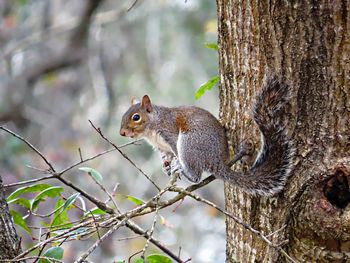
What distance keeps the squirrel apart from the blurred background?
2.87 meters

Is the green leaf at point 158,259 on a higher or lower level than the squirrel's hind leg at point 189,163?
lower

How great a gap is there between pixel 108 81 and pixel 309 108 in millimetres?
5461

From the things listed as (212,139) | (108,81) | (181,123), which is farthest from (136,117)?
(108,81)

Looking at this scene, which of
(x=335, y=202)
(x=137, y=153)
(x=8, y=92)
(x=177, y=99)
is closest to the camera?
(x=335, y=202)

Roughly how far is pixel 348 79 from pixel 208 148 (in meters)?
0.68

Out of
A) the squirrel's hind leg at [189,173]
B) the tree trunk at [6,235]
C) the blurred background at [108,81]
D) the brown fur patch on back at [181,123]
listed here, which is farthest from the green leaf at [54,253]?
the blurred background at [108,81]

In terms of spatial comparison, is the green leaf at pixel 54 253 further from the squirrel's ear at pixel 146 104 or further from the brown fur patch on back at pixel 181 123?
the squirrel's ear at pixel 146 104

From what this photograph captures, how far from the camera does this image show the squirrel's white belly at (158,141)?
240 cm

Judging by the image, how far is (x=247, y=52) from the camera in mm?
1578

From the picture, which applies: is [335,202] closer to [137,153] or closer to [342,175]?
[342,175]

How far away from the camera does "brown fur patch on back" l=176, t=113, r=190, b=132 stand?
7.44 feet

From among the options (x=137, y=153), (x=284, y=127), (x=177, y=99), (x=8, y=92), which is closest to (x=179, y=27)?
(x=177, y=99)

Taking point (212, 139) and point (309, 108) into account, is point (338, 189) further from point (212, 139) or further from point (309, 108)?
point (212, 139)

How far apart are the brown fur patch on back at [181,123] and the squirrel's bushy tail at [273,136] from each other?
70 centimetres
